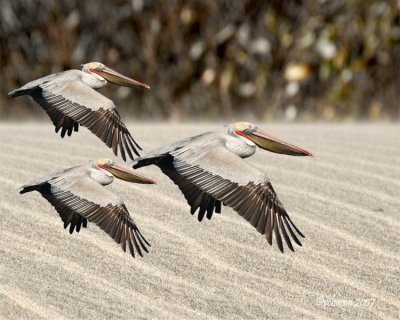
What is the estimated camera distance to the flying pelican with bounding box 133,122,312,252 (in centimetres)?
305

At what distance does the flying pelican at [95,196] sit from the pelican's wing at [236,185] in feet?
0.51

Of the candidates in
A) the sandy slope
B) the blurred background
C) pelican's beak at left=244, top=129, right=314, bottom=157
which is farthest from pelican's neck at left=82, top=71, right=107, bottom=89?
the blurred background

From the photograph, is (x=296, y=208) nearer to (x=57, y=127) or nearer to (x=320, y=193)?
(x=320, y=193)

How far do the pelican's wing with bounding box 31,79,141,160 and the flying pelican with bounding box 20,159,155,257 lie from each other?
0.25 ft

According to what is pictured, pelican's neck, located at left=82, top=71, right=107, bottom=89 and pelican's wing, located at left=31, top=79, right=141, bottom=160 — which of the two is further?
pelican's neck, located at left=82, top=71, right=107, bottom=89

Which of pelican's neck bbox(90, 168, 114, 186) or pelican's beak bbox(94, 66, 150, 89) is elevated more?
pelican's beak bbox(94, 66, 150, 89)

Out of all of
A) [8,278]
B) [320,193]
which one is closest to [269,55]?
[320,193]

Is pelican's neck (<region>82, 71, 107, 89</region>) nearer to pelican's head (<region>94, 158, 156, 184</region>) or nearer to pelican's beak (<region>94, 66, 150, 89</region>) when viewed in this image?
pelican's beak (<region>94, 66, 150, 89</region>)

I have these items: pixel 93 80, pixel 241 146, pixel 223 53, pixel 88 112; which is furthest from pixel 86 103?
pixel 223 53

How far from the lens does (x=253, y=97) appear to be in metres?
7.92

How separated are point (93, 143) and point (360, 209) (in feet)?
5.28

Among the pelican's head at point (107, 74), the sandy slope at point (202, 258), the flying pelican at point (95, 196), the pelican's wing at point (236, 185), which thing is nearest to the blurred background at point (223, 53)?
the sandy slope at point (202, 258)

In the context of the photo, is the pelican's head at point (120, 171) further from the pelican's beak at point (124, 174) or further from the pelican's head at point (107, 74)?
the pelican's head at point (107, 74)

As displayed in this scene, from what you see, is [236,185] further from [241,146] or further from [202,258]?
[202,258]
